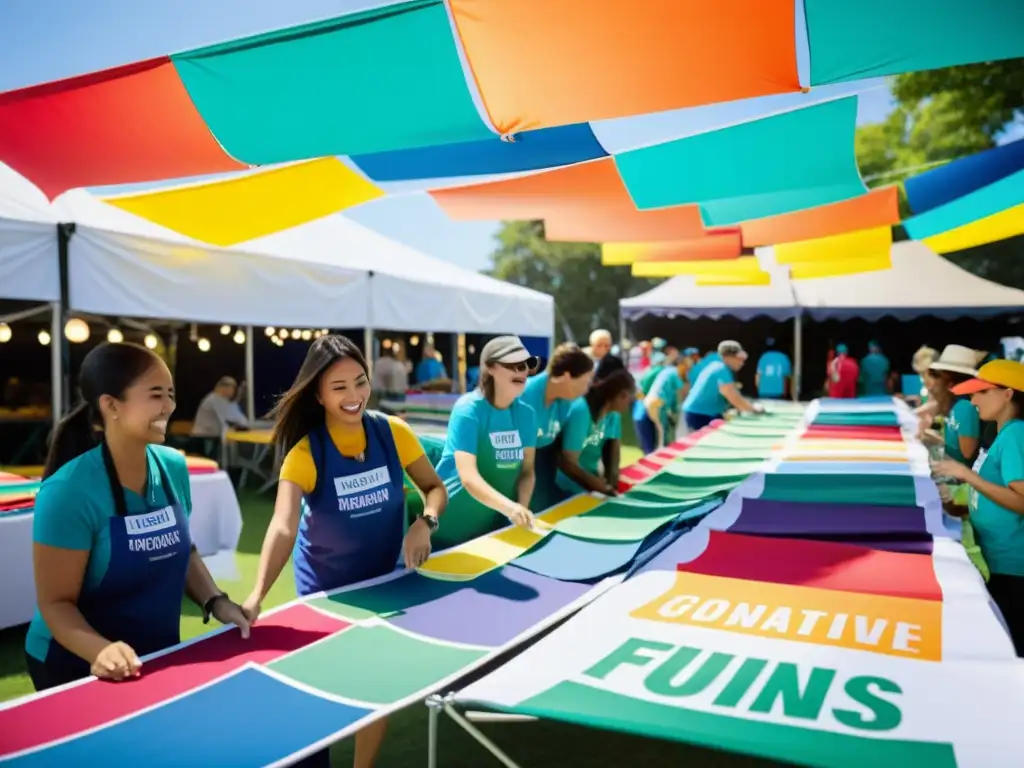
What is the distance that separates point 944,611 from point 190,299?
183 inches

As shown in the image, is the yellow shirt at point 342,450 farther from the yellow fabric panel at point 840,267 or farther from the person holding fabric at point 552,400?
the yellow fabric panel at point 840,267

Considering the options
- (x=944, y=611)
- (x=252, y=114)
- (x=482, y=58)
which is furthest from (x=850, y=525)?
(x=252, y=114)

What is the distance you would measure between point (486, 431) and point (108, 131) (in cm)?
180

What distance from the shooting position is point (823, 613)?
1832 mm

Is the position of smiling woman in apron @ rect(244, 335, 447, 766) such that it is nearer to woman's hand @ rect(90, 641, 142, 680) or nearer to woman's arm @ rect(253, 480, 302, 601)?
woman's arm @ rect(253, 480, 302, 601)

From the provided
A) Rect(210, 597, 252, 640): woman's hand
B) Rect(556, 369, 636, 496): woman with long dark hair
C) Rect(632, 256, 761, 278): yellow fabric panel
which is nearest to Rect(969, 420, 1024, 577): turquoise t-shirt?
Rect(556, 369, 636, 496): woman with long dark hair

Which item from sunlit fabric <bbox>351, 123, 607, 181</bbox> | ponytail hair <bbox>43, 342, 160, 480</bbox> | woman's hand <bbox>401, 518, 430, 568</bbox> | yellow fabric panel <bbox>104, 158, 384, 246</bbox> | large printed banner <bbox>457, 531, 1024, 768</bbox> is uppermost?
sunlit fabric <bbox>351, 123, 607, 181</bbox>

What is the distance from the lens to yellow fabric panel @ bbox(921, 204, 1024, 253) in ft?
16.3

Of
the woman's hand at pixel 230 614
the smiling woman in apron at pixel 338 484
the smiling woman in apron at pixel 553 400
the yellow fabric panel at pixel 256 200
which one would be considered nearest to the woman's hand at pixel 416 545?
the smiling woman in apron at pixel 338 484

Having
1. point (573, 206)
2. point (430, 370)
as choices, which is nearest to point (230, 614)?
point (573, 206)

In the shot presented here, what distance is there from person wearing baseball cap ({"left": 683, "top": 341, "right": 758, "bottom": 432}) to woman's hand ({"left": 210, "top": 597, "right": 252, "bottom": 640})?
5133 mm

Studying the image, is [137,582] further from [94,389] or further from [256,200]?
[256,200]

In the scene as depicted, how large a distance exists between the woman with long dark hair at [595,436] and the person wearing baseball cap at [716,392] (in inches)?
113

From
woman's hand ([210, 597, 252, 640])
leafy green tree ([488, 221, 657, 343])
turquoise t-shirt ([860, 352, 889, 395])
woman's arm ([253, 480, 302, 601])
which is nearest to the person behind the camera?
woman's hand ([210, 597, 252, 640])
